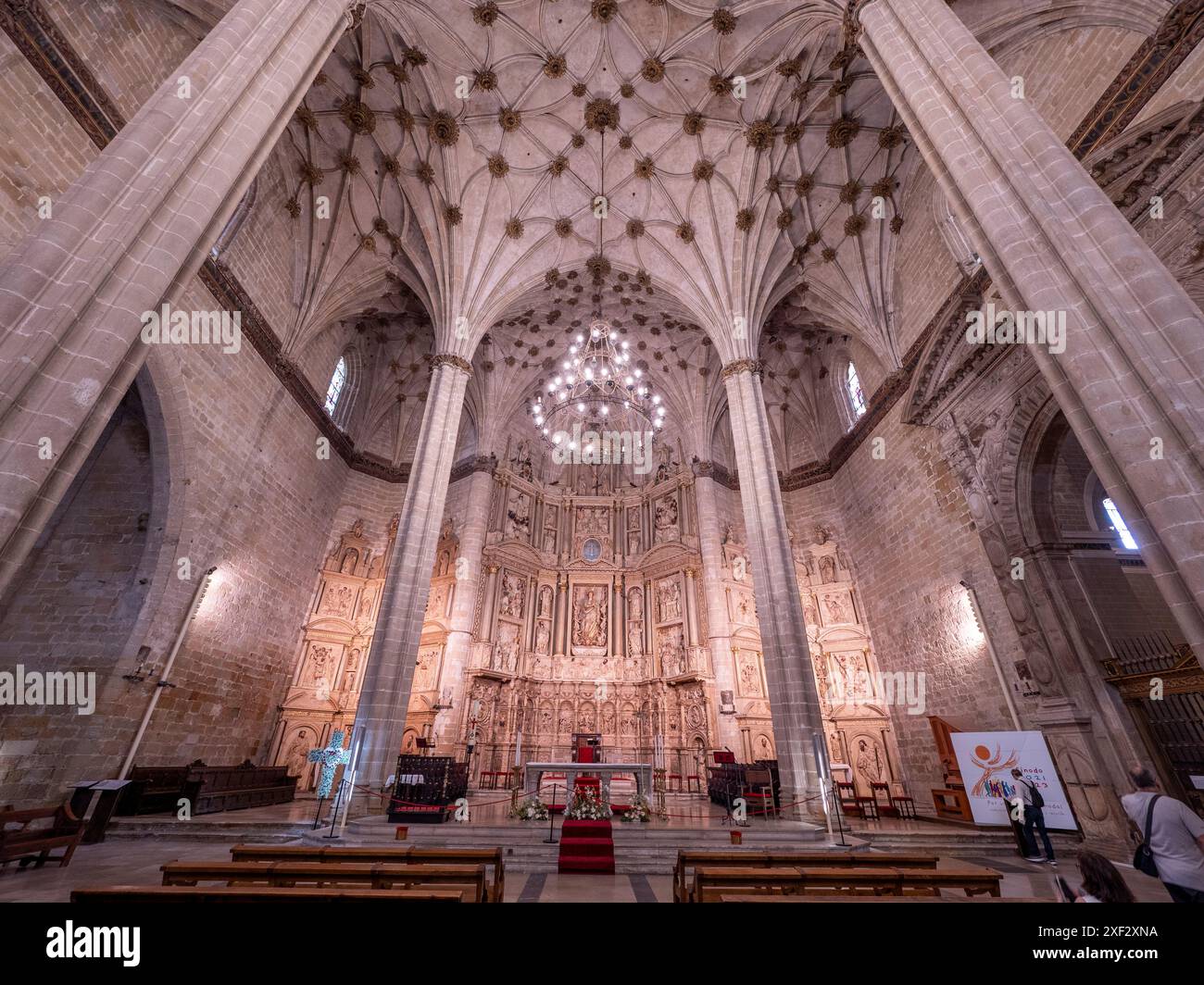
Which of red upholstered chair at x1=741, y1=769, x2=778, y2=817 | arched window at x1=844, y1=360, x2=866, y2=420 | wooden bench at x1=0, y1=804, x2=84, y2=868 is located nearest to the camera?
wooden bench at x1=0, y1=804, x2=84, y2=868

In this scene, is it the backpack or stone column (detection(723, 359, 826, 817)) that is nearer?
the backpack

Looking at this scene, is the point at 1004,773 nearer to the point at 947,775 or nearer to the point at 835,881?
the point at 947,775

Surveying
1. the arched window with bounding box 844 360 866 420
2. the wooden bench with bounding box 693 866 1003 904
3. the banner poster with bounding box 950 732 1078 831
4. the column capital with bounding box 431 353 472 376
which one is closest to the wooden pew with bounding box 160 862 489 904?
the wooden bench with bounding box 693 866 1003 904

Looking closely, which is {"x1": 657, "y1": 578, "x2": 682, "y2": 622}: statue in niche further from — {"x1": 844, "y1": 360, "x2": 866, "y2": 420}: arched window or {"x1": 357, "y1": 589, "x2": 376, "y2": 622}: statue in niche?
{"x1": 357, "y1": 589, "x2": 376, "y2": 622}: statue in niche

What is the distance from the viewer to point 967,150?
258 inches

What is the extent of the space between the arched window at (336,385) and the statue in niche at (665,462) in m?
13.2

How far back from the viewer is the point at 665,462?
22.8m

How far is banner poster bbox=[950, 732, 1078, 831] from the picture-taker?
921cm

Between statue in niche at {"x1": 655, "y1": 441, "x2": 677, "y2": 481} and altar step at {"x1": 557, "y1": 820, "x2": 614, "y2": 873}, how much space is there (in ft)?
51.1

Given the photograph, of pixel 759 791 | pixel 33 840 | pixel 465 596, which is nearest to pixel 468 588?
pixel 465 596

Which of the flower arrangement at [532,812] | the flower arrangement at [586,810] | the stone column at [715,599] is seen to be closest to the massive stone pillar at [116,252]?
the flower arrangement at [586,810]

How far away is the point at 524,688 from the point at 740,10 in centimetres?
2130

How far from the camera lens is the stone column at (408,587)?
34.7ft

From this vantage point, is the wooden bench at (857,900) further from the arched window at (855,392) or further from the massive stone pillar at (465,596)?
the arched window at (855,392)
